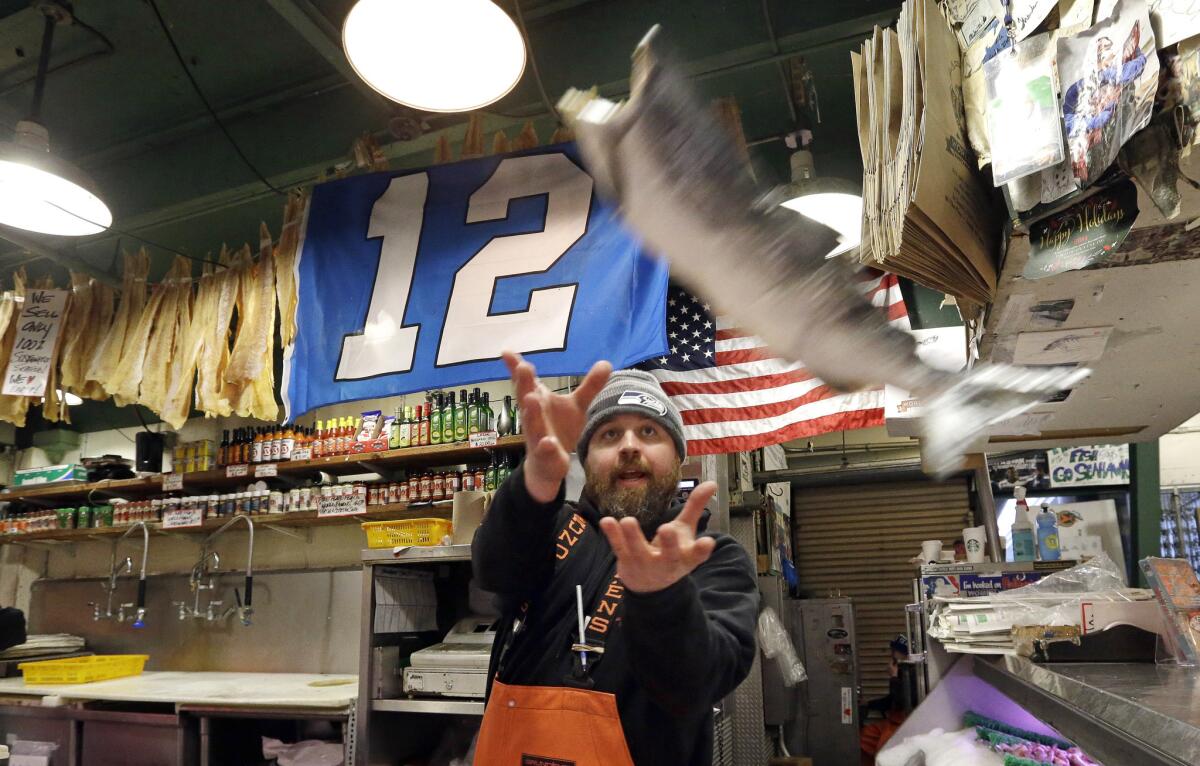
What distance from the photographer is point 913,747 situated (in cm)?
209

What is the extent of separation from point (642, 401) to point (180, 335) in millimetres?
3225

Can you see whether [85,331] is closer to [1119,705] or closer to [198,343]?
[198,343]

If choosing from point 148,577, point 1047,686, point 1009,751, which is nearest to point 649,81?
point 1047,686

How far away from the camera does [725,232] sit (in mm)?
1367

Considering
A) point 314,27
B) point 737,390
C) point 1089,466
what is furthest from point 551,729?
point 1089,466

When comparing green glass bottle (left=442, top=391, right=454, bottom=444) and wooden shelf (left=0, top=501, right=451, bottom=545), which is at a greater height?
green glass bottle (left=442, top=391, right=454, bottom=444)

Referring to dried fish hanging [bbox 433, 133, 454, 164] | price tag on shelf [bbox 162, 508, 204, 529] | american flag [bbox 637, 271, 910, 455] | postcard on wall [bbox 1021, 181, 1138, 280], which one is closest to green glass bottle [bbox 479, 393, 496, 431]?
american flag [bbox 637, 271, 910, 455]

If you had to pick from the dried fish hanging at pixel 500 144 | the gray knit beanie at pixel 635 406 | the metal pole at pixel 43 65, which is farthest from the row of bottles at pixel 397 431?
the gray knit beanie at pixel 635 406

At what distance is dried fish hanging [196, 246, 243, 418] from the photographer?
364 cm

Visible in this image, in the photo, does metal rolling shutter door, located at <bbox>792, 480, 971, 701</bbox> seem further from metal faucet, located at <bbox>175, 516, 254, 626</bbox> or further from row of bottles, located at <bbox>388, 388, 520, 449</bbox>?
metal faucet, located at <bbox>175, 516, 254, 626</bbox>

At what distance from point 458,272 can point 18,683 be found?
380 cm

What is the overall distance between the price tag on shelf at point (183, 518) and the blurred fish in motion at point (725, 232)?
474 cm

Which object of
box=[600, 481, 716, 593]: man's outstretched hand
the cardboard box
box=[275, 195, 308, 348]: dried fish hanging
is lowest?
box=[600, 481, 716, 593]: man's outstretched hand

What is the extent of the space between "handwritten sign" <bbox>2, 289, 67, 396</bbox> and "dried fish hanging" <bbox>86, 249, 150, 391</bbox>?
0.24m
